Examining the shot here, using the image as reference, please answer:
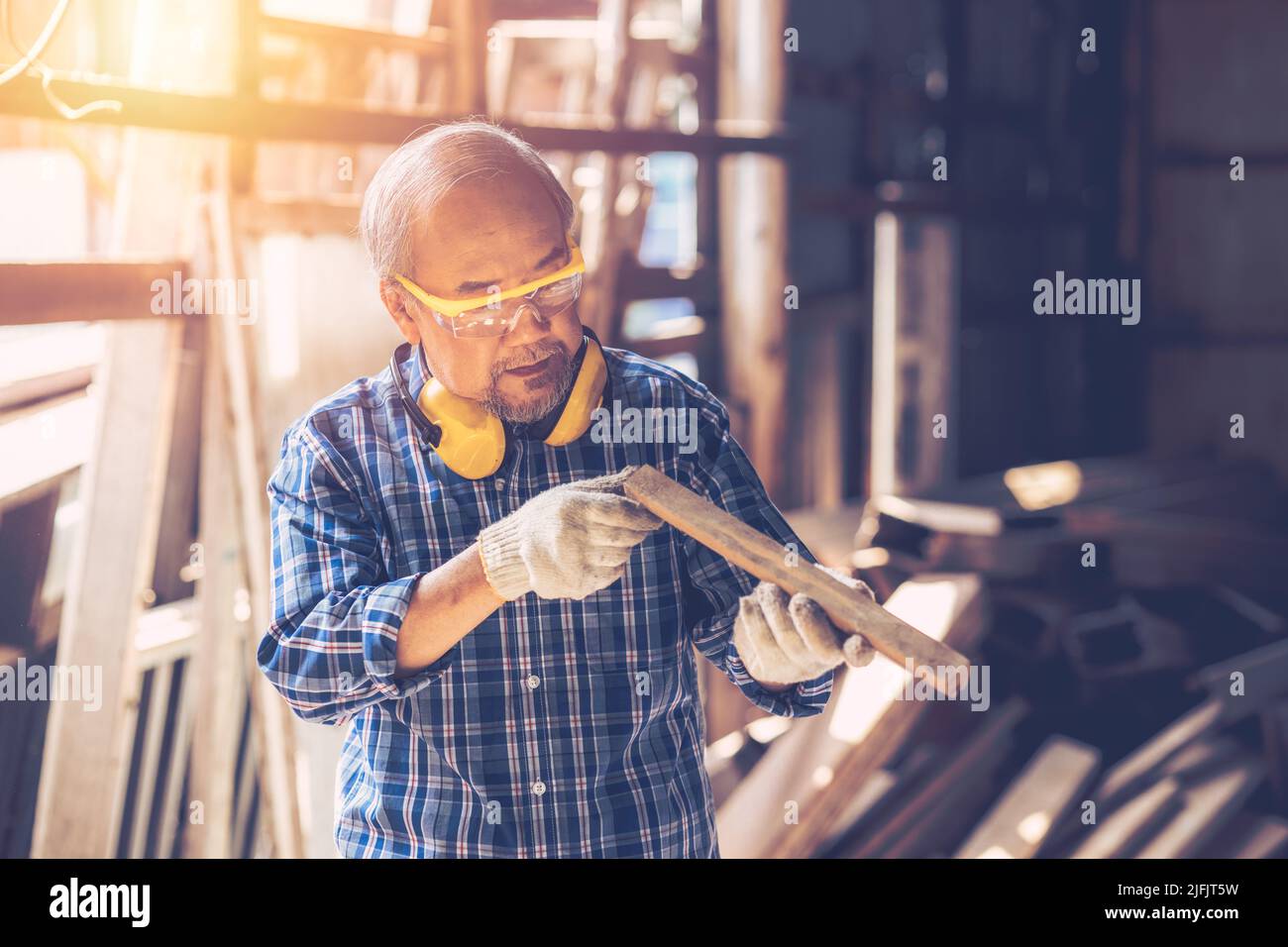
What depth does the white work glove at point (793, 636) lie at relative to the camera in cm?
154

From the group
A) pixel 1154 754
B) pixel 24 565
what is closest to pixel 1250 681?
pixel 1154 754

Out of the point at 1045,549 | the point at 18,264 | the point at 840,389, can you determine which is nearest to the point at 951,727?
the point at 1045,549

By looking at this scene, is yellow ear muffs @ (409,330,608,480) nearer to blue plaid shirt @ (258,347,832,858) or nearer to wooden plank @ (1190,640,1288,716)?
blue plaid shirt @ (258,347,832,858)

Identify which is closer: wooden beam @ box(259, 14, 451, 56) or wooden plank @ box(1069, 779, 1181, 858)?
wooden beam @ box(259, 14, 451, 56)

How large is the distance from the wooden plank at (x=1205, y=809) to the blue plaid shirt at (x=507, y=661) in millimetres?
2033

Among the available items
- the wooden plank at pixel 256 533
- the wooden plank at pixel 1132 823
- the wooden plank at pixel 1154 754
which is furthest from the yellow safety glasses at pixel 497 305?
the wooden plank at pixel 1154 754

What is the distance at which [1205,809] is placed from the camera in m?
3.42

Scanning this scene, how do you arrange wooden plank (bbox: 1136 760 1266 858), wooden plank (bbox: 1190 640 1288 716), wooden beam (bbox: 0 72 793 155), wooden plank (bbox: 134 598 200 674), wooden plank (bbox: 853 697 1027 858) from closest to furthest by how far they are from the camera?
wooden beam (bbox: 0 72 793 155)
wooden plank (bbox: 134 598 200 674)
wooden plank (bbox: 1136 760 1266 858)
wooden plank (bbox: 853 697 1027 858)
wooden plank (bbox: 1190 640 1288 716)

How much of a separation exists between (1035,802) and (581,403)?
236cm

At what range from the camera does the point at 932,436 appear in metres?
5.00

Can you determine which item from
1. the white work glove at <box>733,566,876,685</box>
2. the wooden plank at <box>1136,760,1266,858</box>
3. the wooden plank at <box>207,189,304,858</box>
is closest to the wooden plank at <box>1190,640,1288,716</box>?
the wooden plank at <box>1136,760,1266,858</box>

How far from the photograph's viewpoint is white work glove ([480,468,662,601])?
147 cm
